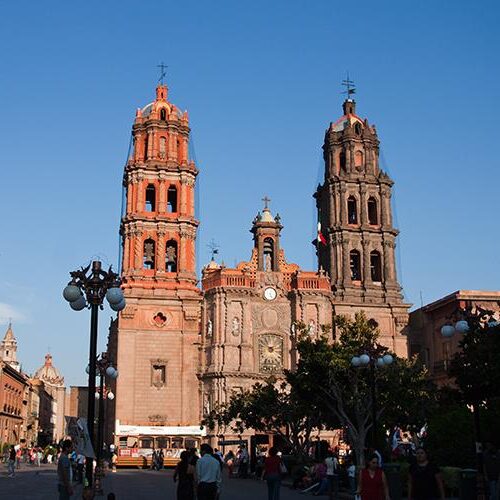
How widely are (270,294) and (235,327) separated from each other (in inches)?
158

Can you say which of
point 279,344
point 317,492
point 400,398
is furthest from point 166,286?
point 317,492

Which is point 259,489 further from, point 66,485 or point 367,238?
point 367,238

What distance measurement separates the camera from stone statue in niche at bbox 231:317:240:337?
58.1 meters

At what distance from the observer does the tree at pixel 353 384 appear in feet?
114

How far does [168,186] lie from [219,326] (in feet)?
39.1

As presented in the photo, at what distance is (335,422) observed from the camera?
40.3 m

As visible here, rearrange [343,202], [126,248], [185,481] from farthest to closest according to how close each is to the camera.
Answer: [343,202] → [126,248] → [185,481]

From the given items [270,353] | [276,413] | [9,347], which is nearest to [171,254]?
[270,353]

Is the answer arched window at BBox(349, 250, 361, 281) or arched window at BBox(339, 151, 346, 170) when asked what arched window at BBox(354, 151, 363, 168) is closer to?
arched window at BBox(339, 151, 346, 170)

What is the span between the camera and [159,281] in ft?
192

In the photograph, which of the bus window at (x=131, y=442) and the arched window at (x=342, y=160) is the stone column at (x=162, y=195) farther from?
the bus window at (x=131, y=442)

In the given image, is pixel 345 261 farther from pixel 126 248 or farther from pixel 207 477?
pixel 207 477

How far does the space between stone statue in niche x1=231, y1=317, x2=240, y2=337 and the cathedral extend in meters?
0.07

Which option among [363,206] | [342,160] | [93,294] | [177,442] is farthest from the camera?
[342,160]
